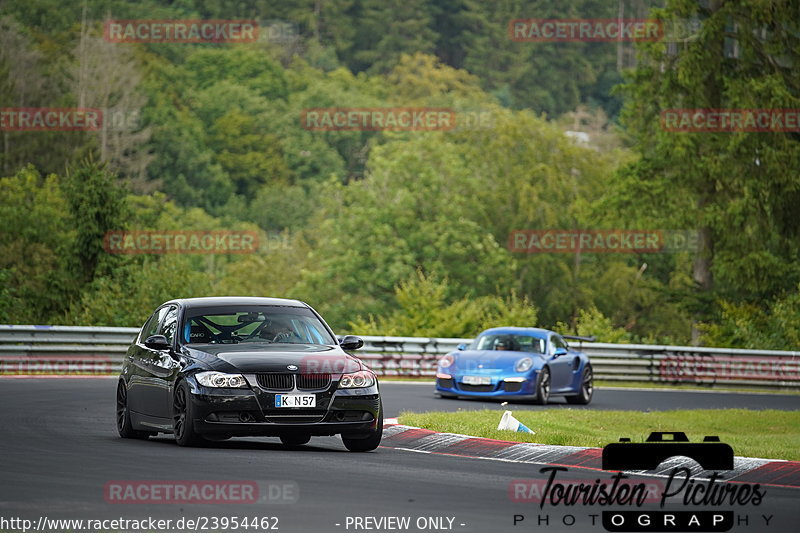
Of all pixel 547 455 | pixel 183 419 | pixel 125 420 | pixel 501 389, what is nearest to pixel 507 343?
pixel 501 389

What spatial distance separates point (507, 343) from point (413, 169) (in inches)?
2142

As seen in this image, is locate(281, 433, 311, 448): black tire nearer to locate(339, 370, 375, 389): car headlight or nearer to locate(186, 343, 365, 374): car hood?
locate(186, 343, 365, 374): car hood

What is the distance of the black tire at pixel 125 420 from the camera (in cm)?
1741

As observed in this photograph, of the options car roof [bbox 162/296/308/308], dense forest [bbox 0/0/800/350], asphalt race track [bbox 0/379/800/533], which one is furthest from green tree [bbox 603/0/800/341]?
car roof [bbox 162/296/308/308]

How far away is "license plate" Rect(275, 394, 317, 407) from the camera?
51.6 ft

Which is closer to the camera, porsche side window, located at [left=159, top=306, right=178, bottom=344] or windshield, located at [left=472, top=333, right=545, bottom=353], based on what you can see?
porsche side window, located at [left=159, top=306, right=178, bottom=344]

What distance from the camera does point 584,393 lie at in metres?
29.4

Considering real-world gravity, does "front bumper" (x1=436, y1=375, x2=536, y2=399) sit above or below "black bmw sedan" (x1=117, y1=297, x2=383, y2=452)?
below

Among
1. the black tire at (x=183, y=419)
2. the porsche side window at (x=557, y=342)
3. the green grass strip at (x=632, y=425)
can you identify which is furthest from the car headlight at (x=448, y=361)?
the black tire at (x=183, y=419)

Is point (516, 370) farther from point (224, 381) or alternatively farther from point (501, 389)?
point (224, 381)

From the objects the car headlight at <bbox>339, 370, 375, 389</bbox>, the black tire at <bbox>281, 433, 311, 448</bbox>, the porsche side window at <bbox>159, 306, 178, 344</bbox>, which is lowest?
the black tire at <bbox>281, 433, 311, 448</bbox>

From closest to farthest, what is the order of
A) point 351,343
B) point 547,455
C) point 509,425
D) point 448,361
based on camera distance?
A: point 547,455 → point 351,343 → point 509,425 → point 448,361

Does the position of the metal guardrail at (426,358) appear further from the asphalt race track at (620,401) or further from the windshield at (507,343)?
the windshield at (507,343)

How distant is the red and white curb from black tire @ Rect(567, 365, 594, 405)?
10735mm
